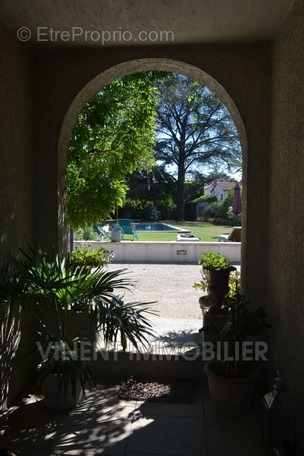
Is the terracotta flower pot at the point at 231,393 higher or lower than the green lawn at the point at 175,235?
lower

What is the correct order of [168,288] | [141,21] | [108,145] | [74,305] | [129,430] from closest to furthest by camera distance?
[129,430], [74,305], [141,21], [108,145], [168,288]

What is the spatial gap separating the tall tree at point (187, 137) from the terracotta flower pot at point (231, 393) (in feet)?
106

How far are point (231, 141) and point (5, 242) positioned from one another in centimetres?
3516

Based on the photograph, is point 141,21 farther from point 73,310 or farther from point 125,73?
point 73,310

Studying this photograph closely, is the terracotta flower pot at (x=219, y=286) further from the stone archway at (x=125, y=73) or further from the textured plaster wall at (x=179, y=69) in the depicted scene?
the stone archway at (x=125, y=73)

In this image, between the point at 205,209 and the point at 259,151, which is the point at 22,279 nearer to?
the point at 259,151

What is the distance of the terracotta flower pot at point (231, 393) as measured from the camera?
12.9ft

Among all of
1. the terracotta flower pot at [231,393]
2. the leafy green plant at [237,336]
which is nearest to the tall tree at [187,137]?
A: the leafy green plant at [237,336]

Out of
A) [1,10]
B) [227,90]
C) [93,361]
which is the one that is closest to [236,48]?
[227,90]

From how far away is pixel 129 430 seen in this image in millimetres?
3689

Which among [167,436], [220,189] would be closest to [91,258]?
[167,436]

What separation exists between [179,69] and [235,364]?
3.43 metres

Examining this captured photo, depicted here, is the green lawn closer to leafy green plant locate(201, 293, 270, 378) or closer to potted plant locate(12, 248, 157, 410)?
leafy green plant locate(201, 293, 270, 378)

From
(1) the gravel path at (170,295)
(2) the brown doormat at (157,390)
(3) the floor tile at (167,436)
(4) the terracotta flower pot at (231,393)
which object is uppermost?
(1) the gravel path at (170,295)
